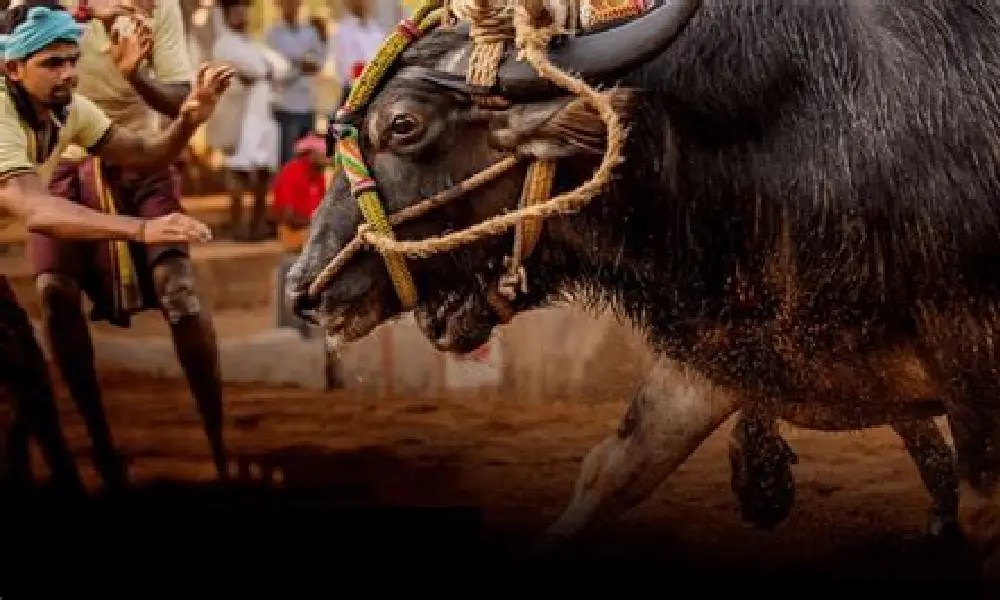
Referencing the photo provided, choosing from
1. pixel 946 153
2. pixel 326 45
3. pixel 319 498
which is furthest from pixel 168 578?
pixel 946 153

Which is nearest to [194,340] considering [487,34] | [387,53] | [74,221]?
[74,221]

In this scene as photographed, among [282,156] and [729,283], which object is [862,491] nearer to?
[729,283]

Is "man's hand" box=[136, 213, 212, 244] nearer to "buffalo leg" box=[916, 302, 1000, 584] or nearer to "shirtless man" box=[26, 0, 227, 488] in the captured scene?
"shirtless man" box=[26, 0, 227, 488]

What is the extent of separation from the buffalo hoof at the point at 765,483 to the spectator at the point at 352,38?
2.72 feet

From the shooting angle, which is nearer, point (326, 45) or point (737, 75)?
point (737, 75)

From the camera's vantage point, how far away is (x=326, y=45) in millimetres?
2373

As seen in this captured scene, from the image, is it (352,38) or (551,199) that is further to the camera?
(352,38)

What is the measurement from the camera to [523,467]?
232 cm

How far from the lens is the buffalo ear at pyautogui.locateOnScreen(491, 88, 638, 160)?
191 centimetres

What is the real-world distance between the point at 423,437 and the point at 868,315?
2.38ft

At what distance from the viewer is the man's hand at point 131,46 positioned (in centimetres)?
222

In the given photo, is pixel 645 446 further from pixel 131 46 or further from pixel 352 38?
pixel 131 46

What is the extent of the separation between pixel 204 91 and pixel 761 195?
86 centimetres

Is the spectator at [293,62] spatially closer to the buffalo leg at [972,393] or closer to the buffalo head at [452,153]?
the buffalo head at [452,153]
